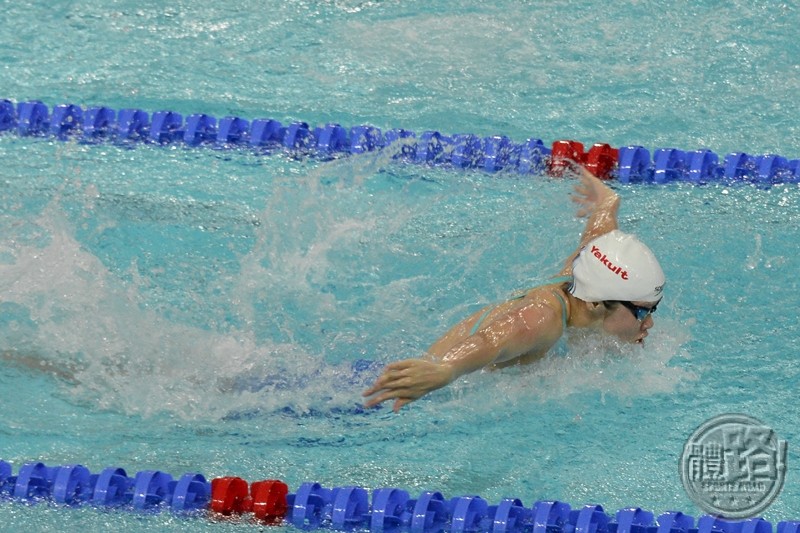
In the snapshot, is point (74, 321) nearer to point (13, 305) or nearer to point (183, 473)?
point (13, 305)

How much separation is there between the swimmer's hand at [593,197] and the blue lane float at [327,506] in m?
1.09

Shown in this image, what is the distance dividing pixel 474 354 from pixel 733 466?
0.81m

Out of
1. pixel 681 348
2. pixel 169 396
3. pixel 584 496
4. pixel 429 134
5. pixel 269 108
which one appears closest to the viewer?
pixel 584 496

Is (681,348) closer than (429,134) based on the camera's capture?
Yes

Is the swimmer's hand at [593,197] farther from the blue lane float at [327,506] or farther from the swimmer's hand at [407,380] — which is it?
the swimmer's hand at [407,380]

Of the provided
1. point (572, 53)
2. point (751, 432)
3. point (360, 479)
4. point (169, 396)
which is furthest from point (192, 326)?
point (572, 53)

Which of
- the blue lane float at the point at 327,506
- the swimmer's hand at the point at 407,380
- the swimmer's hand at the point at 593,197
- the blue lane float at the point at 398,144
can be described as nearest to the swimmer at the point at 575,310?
the swimmer's hand at the point at 407,380

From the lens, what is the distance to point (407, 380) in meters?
2.68

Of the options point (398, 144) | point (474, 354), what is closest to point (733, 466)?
point (474, 354)

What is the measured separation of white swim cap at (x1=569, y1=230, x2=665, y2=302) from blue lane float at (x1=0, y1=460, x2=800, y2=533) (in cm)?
59

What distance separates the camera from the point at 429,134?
4617mm

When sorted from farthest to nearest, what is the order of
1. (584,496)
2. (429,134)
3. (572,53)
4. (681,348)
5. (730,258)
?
(572,53) → (429,134) → (730,258) → (681,348) → (584,496)

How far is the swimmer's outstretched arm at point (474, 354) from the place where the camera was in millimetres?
2684

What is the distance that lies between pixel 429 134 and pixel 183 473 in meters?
1.95
